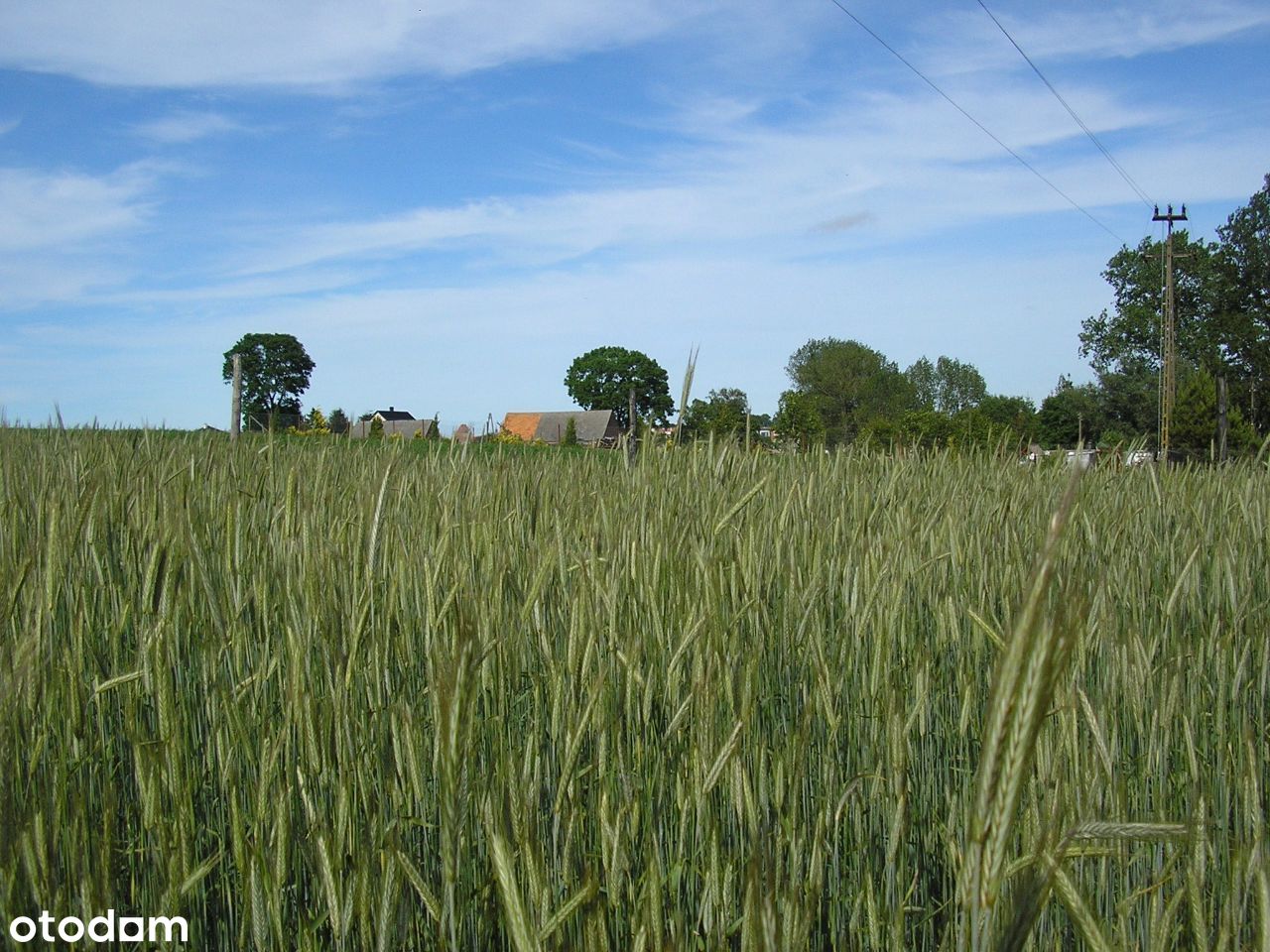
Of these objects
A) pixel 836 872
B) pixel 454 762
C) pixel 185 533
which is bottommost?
pixel 836 872

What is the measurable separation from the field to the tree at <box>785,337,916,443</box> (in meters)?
65.7

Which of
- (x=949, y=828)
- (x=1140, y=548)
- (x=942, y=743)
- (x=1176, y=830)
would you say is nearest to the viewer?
(x=1176, y=830)

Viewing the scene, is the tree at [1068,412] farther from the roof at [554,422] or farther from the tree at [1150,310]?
the roof at [554,422]

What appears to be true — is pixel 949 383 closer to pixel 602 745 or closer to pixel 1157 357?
pixel 1157 357

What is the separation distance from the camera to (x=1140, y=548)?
245 centimetres

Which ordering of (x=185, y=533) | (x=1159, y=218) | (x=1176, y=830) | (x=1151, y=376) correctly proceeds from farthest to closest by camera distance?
(x=1151, y=376), (x=1159, y=218), (x=185, y=533), (x=1176, y=830)

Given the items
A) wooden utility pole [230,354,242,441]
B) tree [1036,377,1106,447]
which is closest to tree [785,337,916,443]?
tree [1036,377,1106,447]

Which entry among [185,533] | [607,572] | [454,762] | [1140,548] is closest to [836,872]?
[607,572]

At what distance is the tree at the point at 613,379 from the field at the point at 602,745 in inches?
2298

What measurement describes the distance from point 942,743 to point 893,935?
2.55 ft

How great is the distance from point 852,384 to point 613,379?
18209mm

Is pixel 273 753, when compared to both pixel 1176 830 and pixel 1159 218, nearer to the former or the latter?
pixel 1176 830

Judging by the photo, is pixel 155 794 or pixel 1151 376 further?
pixel 1151 376

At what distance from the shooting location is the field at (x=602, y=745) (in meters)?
0.83
